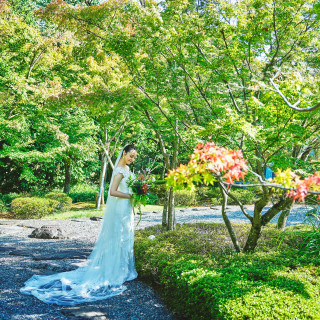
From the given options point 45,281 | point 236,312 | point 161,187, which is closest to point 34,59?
point 161,187

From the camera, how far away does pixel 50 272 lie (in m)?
4.71

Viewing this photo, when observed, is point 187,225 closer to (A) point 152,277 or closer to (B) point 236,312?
(A) point 152,277

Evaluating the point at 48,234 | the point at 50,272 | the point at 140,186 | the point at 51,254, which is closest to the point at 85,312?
the point at 50,272

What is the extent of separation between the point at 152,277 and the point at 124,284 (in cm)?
46

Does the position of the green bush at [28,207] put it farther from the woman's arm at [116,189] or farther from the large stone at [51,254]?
the woman's arm at [116,189]

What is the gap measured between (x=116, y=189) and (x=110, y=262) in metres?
1.20

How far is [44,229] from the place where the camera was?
25.3ft

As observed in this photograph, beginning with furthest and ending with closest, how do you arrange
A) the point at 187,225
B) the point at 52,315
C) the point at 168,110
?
1. the point at 187,225
2. the point at 168,110
3. the point at 52,315

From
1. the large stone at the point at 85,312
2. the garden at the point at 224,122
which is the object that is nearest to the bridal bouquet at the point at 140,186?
the garden at the point at 224,122

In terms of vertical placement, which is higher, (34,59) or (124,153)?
(34,59)

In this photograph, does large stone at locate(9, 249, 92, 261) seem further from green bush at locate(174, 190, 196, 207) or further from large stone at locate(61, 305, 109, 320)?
green bush at locate(174, 190, 196, 207)

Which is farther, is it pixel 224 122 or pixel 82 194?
pixel 82 194

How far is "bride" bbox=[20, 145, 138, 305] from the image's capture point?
A: 12.9 feet

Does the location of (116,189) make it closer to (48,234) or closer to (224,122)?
(224,122)
